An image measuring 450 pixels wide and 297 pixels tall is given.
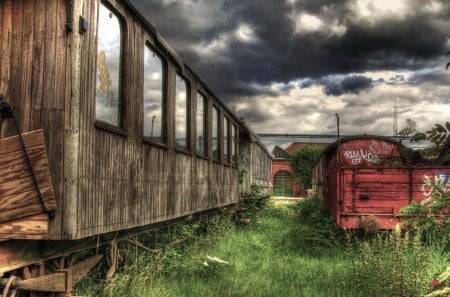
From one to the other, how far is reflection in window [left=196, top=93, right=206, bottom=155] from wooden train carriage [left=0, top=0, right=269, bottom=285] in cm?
243

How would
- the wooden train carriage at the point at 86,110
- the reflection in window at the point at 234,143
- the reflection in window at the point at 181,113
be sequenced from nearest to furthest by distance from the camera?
the wooden train carriage at the point at 86,110 → the reflection in window at the point at 181,113 → the reflection in window at the point at 234,143

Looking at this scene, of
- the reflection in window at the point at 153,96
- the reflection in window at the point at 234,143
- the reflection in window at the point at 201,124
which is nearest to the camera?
the reflection in window at the point at 153,96

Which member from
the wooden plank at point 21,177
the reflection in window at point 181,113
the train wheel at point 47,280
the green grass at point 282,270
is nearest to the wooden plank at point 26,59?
the wooden plank at point 21,177

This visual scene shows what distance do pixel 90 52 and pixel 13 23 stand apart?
790 millimetres

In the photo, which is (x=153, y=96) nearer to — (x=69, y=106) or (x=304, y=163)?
(x=69, y=106)

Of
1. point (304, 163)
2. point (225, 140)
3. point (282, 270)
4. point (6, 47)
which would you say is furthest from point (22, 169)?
point (304, 163)

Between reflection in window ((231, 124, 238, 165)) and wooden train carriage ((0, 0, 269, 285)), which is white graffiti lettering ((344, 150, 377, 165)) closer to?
reflection in window ((231, 124, 238, 165))

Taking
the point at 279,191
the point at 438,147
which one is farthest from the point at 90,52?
the point at 279,191

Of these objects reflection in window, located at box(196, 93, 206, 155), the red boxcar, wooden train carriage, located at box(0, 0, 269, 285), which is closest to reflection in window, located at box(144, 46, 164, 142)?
wooden train carriage, located at box(0, 0, 269, 285)

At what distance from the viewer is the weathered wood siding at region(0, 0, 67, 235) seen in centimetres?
456

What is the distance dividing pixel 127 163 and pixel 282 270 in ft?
11.3

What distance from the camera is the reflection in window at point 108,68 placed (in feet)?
17.0

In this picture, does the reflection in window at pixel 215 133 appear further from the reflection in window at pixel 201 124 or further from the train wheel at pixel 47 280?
the train wheel at pixel 47 280

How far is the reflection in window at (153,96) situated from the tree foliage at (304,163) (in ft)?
123
